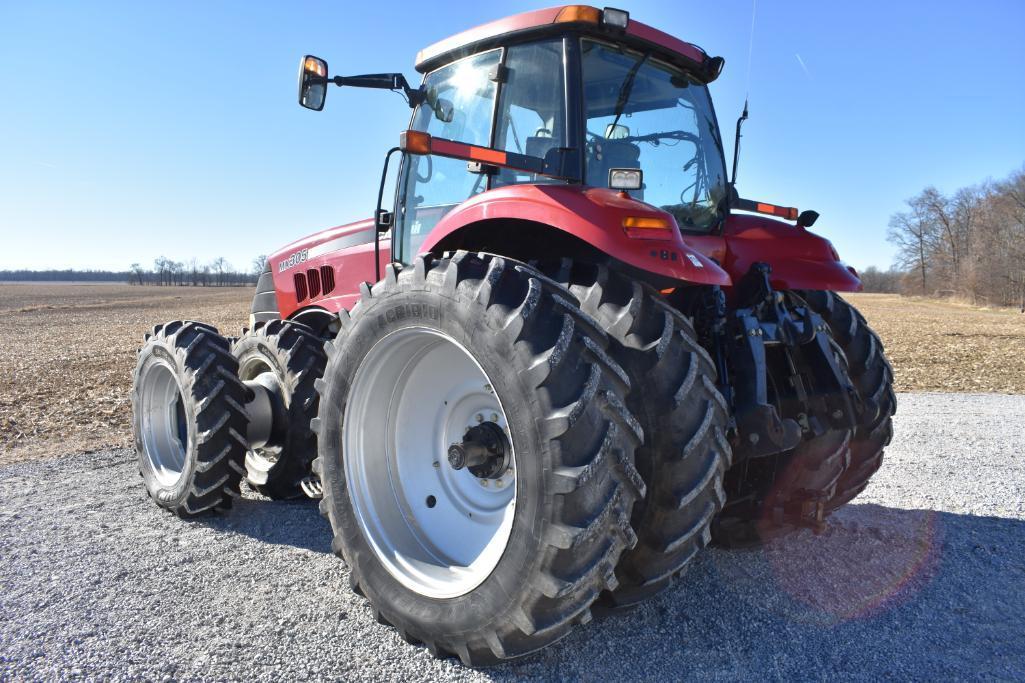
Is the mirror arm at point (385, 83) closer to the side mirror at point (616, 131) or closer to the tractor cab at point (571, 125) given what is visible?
the tractor cab at point (571, 125)

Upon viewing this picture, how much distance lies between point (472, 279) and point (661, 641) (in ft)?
4.93

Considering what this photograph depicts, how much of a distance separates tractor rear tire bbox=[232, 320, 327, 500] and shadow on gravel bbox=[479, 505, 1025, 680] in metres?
2.42

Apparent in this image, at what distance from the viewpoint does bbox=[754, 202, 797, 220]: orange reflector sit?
4.11 meters

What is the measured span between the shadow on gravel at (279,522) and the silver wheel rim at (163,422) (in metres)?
0.56

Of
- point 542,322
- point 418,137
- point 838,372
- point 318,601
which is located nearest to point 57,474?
point 318,601

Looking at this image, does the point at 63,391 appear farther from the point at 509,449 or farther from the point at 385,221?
the point at 509,449

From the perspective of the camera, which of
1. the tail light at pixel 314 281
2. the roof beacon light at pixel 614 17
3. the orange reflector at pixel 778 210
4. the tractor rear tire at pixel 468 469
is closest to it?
the tractor rear tire at pixel 468 469

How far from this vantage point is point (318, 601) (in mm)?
2861

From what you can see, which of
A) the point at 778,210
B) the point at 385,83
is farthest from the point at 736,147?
the point at 385,83

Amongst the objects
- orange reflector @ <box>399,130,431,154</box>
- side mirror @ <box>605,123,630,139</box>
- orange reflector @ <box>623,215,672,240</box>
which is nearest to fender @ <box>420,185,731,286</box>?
orange reflector @ <box>623,215,672,240</box>

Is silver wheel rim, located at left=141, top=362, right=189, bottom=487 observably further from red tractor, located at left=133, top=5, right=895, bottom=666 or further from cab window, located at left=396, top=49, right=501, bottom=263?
cab window, located at left=396, top=49, right=501, bottom=263

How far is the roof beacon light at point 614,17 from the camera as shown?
2.85 m

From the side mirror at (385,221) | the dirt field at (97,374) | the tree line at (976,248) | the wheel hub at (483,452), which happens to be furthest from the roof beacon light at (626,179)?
the tree line at (976,248)

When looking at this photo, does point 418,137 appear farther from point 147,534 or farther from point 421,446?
point 147,534
